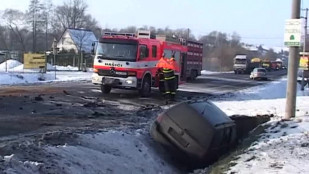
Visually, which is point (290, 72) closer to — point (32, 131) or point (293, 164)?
point (293, 164)

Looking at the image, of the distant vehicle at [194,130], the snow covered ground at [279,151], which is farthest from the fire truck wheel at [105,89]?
the distant vehicle at [194,130]

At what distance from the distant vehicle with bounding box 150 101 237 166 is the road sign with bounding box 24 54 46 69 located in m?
28.3

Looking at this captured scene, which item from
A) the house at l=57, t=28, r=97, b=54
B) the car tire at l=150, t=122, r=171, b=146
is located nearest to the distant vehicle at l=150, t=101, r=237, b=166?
the car tire at l=150, t=122, r=171, b=146

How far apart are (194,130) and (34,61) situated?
29500 mm

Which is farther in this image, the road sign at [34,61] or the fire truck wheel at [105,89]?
the road sign at [34,61]

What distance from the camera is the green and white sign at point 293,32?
14539 millimetres

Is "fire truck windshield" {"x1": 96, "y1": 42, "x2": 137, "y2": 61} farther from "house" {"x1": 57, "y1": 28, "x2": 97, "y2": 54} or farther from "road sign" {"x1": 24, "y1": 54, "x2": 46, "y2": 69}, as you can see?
"house" {"x1": 57, "y1": 28, "x2": 97, "y2": 54}

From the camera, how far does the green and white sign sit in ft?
47.7

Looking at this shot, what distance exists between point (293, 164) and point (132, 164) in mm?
2989

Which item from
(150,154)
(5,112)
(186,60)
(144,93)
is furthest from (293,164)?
(186,60)

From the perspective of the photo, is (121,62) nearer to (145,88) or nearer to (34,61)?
(145,88)

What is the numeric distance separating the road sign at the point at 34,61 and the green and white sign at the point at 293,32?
2651 cm

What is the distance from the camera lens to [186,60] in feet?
114

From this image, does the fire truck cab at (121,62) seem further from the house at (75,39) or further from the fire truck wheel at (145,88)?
the house at (75,39)
